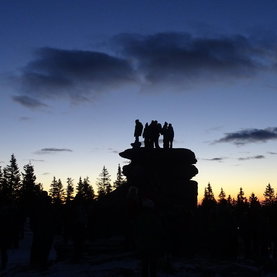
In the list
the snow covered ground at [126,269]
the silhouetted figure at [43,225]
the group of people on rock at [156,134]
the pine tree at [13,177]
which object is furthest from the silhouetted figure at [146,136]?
the pine tree at [13,177]

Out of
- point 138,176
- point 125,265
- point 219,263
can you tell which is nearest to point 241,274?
point 219,263

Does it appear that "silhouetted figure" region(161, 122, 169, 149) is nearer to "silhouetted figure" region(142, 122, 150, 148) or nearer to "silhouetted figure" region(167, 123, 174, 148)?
"silhouetted figure" region(167, 123, 174, 148)

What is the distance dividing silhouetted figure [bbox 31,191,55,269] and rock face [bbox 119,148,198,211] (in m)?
12.2

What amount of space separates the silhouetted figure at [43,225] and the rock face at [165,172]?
12.2 metres

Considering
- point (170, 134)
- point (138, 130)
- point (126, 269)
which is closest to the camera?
point (126, 269)

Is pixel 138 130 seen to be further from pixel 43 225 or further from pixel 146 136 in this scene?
pixel 43 225

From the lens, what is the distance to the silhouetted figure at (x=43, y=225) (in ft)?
43.9

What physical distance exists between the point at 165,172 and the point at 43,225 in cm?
1512

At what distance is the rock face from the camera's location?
2606 centimetres

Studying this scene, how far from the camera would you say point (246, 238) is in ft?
73.9

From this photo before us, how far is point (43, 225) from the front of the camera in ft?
43.9

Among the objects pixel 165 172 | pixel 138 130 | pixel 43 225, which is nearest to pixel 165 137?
pixel 138 130

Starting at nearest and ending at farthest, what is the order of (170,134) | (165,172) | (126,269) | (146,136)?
(126,269), (165,172), (170,134), (146,136)

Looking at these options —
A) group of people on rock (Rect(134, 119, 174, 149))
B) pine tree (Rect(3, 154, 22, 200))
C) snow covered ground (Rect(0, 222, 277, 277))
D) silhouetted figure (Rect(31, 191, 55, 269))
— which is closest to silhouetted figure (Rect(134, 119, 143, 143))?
group of people on rock (Rect(134, 119, 174, 149))
